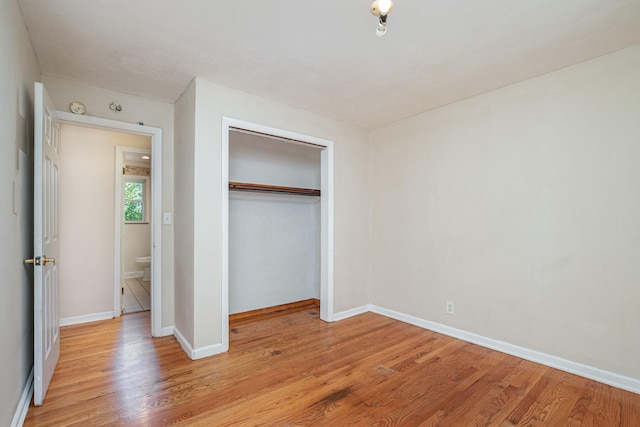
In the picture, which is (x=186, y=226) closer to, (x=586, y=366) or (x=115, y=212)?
(x=115, y=212)

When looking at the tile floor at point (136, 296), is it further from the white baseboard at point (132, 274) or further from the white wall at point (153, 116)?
the white wall at point (153, 116)

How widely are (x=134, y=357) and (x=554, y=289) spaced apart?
364 cm

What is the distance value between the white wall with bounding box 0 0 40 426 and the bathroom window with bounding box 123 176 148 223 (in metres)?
4.64

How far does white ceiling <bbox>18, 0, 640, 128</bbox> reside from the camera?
184 cm

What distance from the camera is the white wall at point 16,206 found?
1.56 meters

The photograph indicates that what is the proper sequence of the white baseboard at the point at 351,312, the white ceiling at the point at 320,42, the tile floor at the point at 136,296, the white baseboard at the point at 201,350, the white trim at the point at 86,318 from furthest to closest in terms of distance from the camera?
the tile floor at the point at 136,296 → the white baseboard at the point at 351,312 → the white trim at the point at 86,318 → the white baseboard at the point at 201,350 → the white ceiling at the point at 320,42

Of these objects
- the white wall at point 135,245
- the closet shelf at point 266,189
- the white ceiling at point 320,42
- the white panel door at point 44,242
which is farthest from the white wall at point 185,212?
the white wall at point 135,245

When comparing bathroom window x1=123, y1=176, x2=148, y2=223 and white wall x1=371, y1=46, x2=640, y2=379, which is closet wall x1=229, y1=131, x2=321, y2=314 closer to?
white wall x1=371, y1=46, x2=640, y2=379

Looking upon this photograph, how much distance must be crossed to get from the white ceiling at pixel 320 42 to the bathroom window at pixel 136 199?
4.20 meters

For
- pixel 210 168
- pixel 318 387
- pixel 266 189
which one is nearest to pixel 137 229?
pixel 266 189

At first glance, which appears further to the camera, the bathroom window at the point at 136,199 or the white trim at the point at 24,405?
the bathroom window at the point at 136,199

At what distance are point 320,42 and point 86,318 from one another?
3.94m

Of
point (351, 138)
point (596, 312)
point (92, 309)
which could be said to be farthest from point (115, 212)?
point (596, 312)

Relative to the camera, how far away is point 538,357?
262 centimetres
